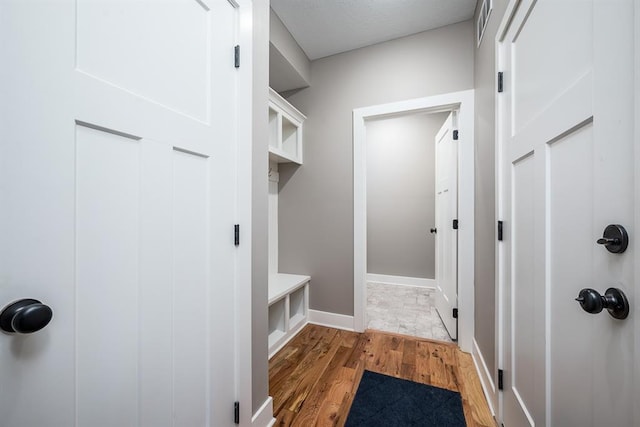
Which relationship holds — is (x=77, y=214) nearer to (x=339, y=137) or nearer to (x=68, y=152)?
(x=68, y=152)

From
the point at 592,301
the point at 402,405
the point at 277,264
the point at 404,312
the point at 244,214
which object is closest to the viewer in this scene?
the point at 592,301

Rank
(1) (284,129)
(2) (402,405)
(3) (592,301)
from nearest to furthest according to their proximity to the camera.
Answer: (3) (592,301) → (2) (402,405) → (1) (284,129)

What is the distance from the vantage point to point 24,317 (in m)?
0.46

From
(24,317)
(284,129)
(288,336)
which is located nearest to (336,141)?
(284,129)

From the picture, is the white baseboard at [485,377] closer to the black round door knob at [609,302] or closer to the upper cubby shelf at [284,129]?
the black round door knob at [609,302]

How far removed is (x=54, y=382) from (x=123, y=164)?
0.52 meters

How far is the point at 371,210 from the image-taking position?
12.7 feet

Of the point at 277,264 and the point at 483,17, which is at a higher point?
the point at 483,17

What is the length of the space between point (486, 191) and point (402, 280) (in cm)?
247

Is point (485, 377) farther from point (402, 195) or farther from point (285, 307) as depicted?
point (402, 195)

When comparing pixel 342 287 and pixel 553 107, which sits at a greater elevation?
pixel 553 107

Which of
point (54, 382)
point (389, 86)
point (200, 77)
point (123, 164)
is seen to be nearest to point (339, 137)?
point (389, 86)

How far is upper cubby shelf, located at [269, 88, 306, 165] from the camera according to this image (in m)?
2.06

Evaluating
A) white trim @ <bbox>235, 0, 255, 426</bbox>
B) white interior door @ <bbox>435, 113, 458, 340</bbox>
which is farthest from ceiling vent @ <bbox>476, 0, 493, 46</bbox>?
white trim @ <bbox>235, 0, 255, 426</bbox>
